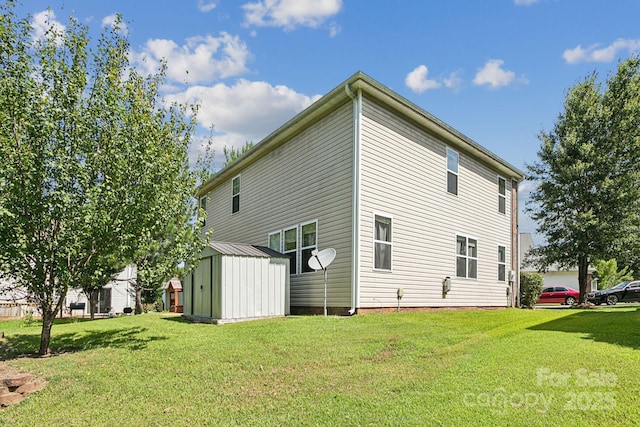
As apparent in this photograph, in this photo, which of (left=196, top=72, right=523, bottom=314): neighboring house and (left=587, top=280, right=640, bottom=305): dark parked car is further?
(left=587, top=280, right=640, bottom=305): dark parked car

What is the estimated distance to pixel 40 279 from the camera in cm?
716

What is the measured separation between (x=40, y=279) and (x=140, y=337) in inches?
86.7

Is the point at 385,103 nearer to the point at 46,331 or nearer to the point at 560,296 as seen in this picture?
the point at 46,331

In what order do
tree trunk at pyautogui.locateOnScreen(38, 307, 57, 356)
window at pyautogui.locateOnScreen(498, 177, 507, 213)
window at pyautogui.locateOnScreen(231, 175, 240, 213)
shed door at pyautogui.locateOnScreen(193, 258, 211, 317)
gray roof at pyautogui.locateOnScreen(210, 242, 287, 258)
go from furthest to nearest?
1. window at pyautogui.locateOnScreen(231, 175, 240, 213)
2. window at pyautogui.locateOnScreen(498, 177, 507, 213)
3. shed door at pyautogui.locateOnScreen(193, 258, 211, 317)
4. gray roof at pyautogui.locateOnScreen(210, 242, 287, 258)
5. tree trunk at pyautogui.locateOnScreen(38, 307, 57, 356)

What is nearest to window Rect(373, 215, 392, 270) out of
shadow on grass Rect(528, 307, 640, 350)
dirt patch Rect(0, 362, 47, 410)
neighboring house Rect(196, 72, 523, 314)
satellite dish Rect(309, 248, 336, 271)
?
neighboring house Rect(196, 72, 523, 314)

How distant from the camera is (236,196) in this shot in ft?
55.3

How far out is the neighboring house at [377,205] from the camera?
34.1ft

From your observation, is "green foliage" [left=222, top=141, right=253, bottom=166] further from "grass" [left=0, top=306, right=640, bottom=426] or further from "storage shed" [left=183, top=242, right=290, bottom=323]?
"grass" [left=0, top=306, right=640, bottom=426]

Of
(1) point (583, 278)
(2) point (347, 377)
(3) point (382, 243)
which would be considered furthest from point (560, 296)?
(2) point (347, 377)

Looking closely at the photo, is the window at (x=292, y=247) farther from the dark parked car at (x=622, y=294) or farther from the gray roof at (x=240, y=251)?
the dark parked car at (x=622, y=294)

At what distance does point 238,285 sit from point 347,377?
5.61 metres

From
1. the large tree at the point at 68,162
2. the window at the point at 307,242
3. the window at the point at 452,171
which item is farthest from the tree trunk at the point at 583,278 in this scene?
the large tree at the point at 68,162

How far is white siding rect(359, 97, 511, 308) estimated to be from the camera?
10.6 m

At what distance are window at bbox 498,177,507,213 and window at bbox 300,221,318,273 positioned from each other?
336 inches
